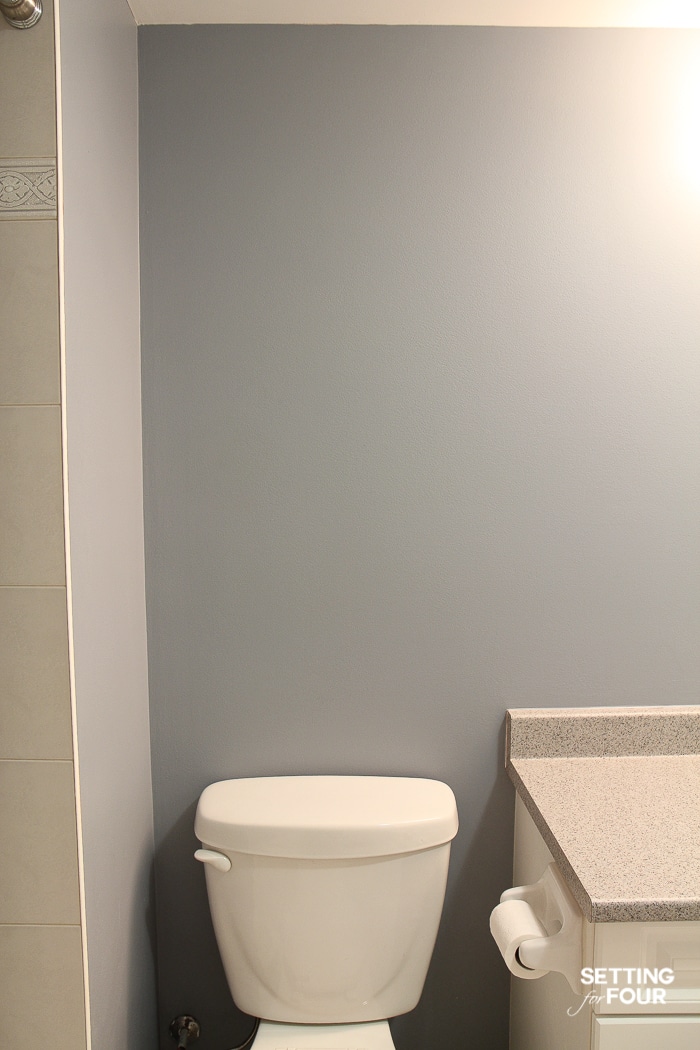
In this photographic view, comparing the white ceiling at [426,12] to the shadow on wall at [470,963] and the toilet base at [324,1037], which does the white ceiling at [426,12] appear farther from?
the toilet base at [324,1037]

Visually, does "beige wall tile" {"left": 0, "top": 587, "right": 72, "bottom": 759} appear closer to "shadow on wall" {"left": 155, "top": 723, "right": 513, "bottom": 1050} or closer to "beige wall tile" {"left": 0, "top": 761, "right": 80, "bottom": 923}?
"beige wall tile" {"left": 0, "top": 761, "right": 80, "bottom": 923}

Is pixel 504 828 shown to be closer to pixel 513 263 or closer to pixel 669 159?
pixel 513 263

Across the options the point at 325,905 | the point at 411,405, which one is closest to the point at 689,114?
the point at 411,405

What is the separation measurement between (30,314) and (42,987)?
920mm

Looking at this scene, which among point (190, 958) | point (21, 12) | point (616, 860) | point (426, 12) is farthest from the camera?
point (190, 958)

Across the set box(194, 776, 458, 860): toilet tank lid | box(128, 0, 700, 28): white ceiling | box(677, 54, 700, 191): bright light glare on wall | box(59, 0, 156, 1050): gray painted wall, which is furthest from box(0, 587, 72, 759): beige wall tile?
box(677, 54, 700, 191): bright light glare on wall

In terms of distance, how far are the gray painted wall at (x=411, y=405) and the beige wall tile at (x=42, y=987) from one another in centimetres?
41

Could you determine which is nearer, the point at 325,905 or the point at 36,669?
the point at 36,669

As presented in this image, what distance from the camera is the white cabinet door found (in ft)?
3.23

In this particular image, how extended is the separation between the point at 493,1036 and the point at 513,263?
149cm

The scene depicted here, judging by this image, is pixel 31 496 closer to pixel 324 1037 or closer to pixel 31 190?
pixel 31 190

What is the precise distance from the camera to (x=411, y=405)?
1382 mm

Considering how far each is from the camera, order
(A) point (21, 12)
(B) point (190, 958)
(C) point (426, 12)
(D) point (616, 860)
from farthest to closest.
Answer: (B) point (190, 958), (C) point (426, 12), (D) point (616, 860), (A) point (21, 12)

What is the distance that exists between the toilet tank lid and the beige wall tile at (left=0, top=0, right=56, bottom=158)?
105 centimetres
